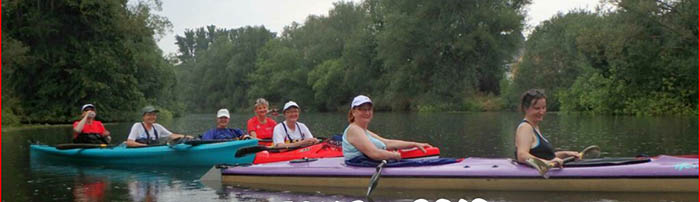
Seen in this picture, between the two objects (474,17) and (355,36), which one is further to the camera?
(355,36)

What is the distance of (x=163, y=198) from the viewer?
29.0ft

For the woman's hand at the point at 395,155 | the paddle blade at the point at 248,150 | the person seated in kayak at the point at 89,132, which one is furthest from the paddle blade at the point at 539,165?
the person seated in kayak at the point at 89,132

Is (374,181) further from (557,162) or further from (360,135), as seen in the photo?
(557,162)

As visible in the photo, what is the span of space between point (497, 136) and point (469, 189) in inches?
437

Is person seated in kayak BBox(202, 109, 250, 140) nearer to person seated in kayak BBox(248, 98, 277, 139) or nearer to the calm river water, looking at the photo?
person seated in kayak BBox(248, 98, 277, 139)

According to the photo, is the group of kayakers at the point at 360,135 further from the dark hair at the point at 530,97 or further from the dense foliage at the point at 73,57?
the dense foliage at the point at 73,57

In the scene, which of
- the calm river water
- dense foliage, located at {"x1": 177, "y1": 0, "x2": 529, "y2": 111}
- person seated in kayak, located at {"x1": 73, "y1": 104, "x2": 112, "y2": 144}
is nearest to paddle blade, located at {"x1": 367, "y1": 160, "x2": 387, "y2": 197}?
the calm river water

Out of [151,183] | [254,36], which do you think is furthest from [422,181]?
[254,36]

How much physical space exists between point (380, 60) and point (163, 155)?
4028 centimetres

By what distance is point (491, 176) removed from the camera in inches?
326

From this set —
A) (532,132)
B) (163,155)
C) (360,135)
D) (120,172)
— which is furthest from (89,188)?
(532,132)

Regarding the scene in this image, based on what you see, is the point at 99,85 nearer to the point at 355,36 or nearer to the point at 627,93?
the point at 627,93

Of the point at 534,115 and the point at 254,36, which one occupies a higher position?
the point at 254,36

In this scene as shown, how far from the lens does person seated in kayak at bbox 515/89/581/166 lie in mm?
7754
